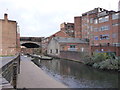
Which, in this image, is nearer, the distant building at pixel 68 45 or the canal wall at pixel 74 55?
the canal wall at pixel 74 55

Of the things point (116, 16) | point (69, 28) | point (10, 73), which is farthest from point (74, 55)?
point (69, 28)

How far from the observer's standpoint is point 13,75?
765 centimetres

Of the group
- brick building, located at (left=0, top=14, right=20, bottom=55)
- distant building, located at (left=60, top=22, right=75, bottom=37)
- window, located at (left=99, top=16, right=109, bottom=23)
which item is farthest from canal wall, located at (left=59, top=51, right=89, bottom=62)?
distant building, located at (left=60, top=22, right=75, bottom=37)

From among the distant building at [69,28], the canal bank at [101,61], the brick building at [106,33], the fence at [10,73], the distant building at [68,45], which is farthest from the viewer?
the distant building at [69,28]

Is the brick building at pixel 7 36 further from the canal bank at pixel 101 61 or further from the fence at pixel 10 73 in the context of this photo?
the fence at pixel 10 73

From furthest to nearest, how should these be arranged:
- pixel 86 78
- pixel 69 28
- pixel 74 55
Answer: pixel 69 28
pixel 74 55
pixel 86 78

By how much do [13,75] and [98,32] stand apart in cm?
3354

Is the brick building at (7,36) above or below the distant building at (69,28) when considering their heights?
below

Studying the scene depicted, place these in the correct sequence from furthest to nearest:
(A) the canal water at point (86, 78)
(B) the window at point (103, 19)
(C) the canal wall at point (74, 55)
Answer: (B) the window at point (103, 19) → (C) the canal wall at point (74, 55) → (A) the canal water at point (86, 78)

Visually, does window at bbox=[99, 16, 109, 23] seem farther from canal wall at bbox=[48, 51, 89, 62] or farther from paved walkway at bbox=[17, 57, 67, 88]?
paved walkway at bbox=[17, 57, 67, 88]

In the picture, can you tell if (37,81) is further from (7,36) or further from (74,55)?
(7,36)

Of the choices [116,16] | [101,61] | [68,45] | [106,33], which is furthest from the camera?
[68,45]

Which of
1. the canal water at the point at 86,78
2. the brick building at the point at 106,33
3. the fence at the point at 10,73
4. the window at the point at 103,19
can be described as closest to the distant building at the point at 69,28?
the brick building at the point at 106,33

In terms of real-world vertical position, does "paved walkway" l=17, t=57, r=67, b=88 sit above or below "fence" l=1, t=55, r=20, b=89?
below
